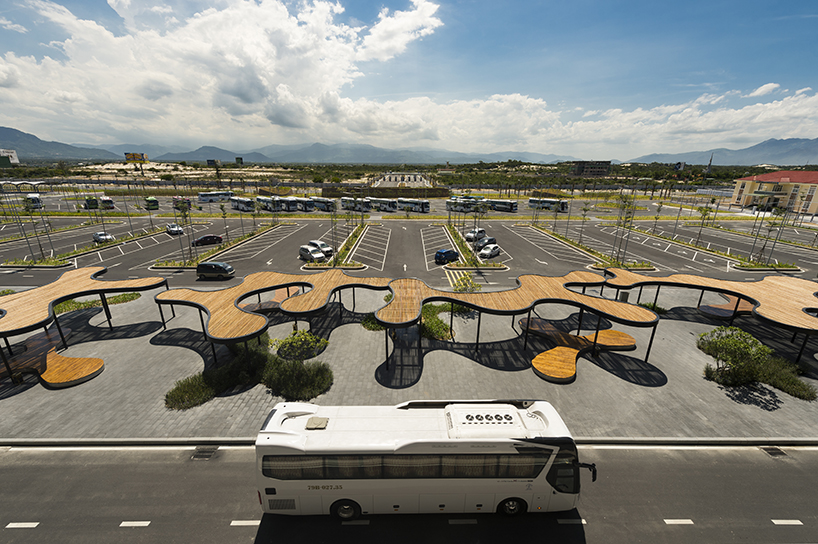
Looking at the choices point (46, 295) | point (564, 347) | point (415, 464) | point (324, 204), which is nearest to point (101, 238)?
point (46, 295)

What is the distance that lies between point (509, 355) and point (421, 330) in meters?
6.54

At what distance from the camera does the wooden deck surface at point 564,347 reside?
18750 millimetres

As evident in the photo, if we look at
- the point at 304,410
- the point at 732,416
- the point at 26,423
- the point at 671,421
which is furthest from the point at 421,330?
the point at 26,423

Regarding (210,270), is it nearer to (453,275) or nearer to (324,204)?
(453,275)

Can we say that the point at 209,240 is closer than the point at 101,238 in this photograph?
No

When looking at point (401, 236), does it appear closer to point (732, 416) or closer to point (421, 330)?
point (421, 330)

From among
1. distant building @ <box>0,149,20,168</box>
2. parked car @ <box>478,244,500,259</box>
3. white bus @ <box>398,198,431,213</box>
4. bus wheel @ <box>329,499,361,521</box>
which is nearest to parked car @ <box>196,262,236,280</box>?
bus wheel @ <box>329,499,361,521</box>

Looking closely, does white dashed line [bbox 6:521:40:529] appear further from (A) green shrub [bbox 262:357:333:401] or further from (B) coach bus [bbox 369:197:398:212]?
(B) coach bus [bbox 369:197:398:212]

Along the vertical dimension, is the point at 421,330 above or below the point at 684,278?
below

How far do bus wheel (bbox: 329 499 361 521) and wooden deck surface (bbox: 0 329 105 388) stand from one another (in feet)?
59.0

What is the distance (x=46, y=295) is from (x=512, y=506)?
104ft

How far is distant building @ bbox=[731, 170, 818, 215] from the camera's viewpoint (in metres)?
76.9

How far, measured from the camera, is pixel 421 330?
23.5 m

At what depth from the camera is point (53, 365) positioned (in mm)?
18828
